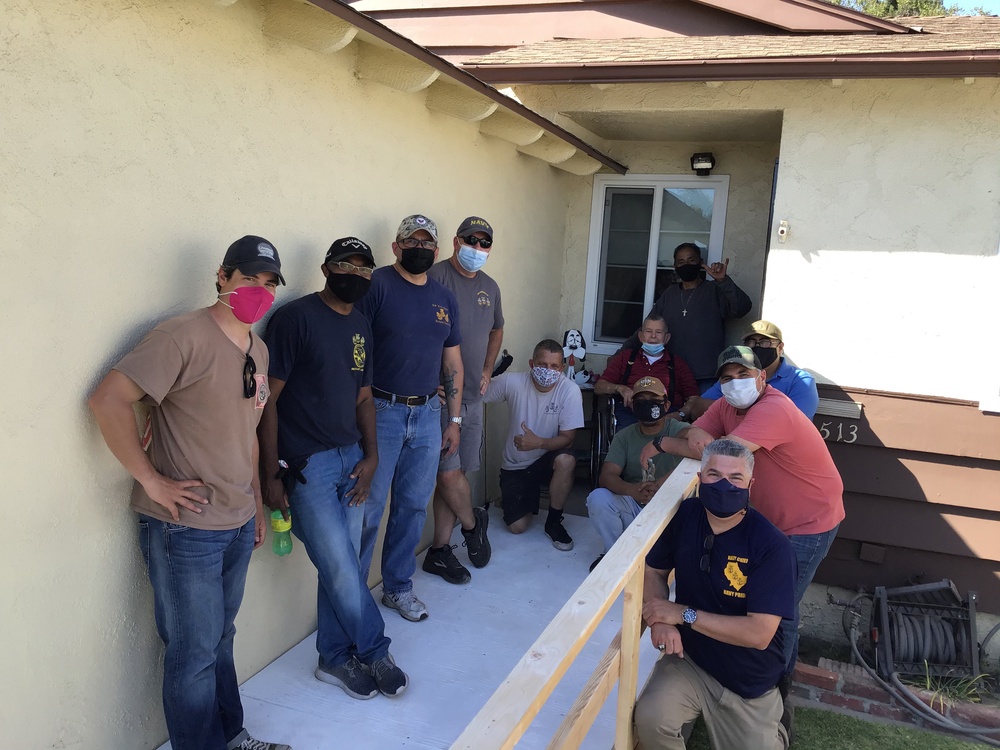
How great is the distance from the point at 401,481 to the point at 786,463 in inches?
76.5

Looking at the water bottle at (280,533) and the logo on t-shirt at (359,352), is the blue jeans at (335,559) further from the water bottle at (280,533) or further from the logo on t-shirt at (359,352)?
the logo on t-shirt at (359,352)

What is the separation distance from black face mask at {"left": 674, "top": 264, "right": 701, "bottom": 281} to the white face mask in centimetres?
262

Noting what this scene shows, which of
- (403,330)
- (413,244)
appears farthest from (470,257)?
(403,330)

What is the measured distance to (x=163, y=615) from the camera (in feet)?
8.87

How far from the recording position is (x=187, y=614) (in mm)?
2674

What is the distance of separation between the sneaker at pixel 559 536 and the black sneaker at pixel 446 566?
83cm

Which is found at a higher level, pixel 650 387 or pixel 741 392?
pixel 741 392

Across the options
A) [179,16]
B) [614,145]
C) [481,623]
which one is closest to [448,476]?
[481,623]

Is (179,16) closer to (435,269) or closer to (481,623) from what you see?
(435,269)

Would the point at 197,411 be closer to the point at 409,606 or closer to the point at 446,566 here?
the point at 409,606

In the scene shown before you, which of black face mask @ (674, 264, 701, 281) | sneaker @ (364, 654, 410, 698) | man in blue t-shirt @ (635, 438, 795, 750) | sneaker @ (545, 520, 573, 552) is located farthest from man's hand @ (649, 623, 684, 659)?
black face mask @ (674, 264, 701, 281)

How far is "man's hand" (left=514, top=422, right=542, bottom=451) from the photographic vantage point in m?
5.57

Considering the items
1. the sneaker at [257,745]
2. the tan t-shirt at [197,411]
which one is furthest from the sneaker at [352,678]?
the tan t-shirt at [197,411]

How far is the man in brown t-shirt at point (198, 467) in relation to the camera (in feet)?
8.36
